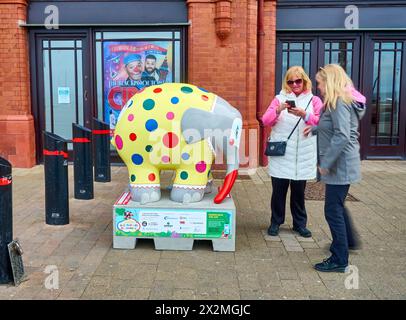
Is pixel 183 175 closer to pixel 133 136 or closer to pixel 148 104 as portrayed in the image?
pixel 133 136

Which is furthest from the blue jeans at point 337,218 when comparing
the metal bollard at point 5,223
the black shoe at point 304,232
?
the metal bollard at point 5,223

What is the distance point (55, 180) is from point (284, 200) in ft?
8.43

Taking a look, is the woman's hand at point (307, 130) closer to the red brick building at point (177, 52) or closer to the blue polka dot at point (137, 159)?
the blue polka dot at point (137, 159)

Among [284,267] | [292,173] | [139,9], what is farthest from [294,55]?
[284,267]

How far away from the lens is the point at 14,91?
8609 mm

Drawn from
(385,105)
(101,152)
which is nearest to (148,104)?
(101,152)

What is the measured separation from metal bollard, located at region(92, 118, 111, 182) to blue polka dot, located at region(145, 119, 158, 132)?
3.38 meters

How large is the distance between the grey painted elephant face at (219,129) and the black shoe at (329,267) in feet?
3.66

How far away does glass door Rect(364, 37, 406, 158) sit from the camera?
949 cm

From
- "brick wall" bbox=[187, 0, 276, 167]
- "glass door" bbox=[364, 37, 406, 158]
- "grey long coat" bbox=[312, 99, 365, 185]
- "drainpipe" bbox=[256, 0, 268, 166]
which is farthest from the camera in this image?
"glass door" bbox=[364, 37, 406, 158]

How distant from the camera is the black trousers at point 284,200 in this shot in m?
4.88

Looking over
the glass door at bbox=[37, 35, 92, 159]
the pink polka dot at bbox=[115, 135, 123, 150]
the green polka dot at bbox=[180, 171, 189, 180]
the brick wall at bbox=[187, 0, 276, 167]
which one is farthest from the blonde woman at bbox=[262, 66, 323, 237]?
the glass door at bbox=[37, 35, 92, 159]

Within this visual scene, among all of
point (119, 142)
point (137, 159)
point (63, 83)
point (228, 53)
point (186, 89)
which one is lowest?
point (137, 159)

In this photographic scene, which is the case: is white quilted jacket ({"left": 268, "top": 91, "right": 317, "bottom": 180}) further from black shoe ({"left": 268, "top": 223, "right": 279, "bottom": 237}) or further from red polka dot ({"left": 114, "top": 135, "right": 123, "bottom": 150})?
red polka dot ({"left": 114, "top": 135, "right": 123, "bottom": 150})
